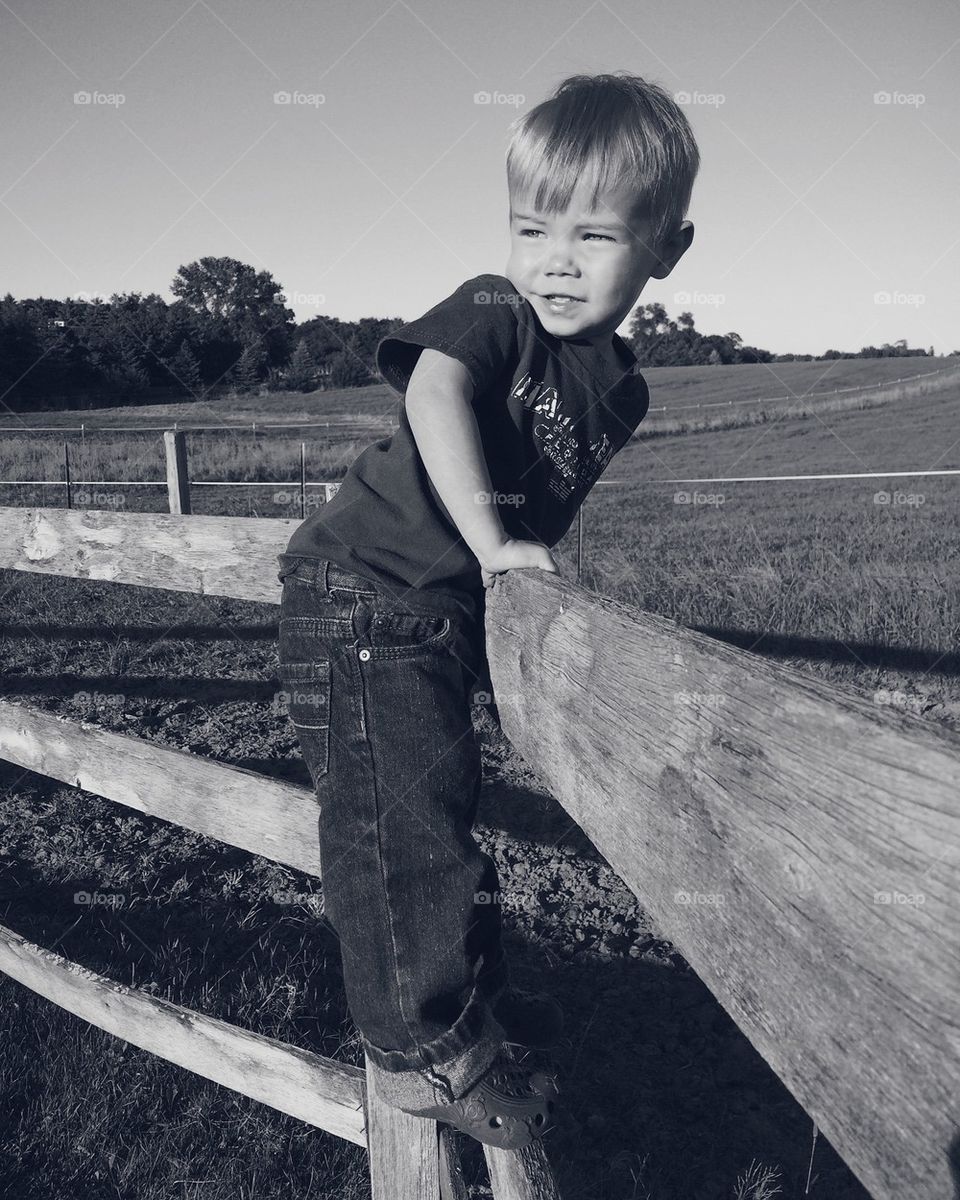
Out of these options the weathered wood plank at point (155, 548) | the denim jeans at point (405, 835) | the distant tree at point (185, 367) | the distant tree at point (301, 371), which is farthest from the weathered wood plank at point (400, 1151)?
the distant tree at point (301, 371)

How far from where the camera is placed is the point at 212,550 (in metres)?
2.62

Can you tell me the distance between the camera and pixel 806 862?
0.64m

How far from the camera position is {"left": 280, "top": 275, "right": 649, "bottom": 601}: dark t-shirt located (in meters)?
1.46

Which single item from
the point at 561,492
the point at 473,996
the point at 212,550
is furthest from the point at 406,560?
the point at 212,550

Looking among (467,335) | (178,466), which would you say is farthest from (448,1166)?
(178,466)

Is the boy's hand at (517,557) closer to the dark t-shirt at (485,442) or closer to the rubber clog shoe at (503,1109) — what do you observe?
the dark t-shirt at (485,442)

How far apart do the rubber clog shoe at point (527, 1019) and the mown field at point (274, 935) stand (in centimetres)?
22

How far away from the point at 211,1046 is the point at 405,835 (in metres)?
0.99

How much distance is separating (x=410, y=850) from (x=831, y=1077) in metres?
0.76

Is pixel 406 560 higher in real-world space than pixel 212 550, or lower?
higher

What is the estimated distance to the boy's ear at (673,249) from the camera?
1.59 meters

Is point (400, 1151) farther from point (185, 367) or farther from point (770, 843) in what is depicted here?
point (185, 367)

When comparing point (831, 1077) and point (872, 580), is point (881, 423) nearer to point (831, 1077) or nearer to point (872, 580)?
point (872, 580)

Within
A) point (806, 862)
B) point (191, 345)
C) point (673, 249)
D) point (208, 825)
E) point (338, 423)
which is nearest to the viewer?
point (806, 862)
